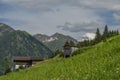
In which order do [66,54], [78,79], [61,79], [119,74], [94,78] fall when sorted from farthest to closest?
[66,54] → [61,79] → [78,79] → [94,78] → [119,74]

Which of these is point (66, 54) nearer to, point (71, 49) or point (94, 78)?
point (71, 49)

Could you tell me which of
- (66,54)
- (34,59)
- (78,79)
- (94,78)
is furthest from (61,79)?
(34,59)

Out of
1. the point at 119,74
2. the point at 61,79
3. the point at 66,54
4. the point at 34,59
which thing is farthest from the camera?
the point at 34,59

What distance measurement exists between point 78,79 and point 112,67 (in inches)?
79.9

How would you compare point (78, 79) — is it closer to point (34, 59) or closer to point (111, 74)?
point (111, 74)

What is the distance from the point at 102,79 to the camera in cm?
1584

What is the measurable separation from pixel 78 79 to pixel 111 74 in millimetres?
2214

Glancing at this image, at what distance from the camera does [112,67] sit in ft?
60.5

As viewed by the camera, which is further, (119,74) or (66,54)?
(66,54)

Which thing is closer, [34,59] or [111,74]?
[111,74]

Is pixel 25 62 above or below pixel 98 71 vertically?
below

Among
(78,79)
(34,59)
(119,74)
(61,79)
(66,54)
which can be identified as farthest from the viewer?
(34,59)

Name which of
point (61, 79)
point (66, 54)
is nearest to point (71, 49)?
point (66, 54)

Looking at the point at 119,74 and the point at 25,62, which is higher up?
the point at 119,74
